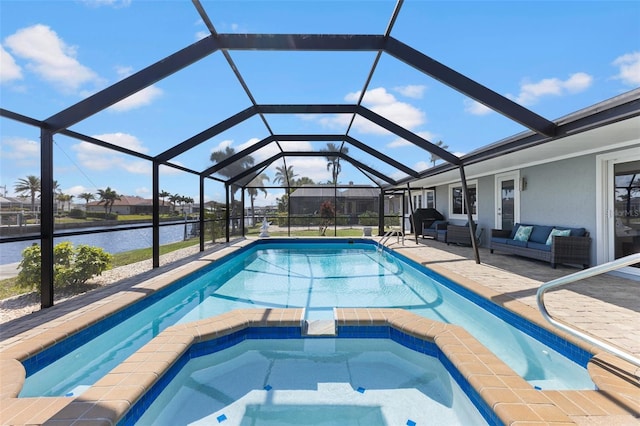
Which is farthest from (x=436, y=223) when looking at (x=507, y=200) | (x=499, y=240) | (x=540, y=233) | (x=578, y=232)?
(x=578, y=232)

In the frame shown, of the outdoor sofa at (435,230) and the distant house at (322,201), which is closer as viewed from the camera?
the outdoor sofa at (435,230)

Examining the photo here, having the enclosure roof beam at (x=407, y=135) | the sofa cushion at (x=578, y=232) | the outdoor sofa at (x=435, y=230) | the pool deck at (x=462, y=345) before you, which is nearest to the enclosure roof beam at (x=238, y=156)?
the enclosure roof beam at (x=407, y=135)

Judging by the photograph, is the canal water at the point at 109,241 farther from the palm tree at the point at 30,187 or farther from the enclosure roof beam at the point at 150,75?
the enclosure roof beam at the point at 150,75

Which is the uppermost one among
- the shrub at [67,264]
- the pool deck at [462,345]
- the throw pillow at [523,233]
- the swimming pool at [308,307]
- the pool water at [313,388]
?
the throw pillow at [523,233]

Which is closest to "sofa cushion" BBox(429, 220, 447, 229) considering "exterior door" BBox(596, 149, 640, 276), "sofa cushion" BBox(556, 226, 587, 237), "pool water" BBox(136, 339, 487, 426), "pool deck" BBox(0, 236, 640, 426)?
"sofa cushion" BBox(556, 226, 587, 237)

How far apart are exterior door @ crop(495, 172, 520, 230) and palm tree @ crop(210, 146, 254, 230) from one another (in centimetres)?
774

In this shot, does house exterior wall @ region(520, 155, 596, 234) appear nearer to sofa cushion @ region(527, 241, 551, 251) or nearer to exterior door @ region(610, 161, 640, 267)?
exterior door @ region(610, 161, 640, 267)

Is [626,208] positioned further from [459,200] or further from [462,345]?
[459,200]

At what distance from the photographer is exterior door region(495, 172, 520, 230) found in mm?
8102

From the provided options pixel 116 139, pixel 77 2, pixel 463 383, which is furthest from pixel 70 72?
pixel 463 383

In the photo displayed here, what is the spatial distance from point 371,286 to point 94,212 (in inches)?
264

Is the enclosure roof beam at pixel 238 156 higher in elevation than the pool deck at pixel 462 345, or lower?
higher

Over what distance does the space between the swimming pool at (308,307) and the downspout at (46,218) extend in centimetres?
102

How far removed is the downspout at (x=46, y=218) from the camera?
155 inches
